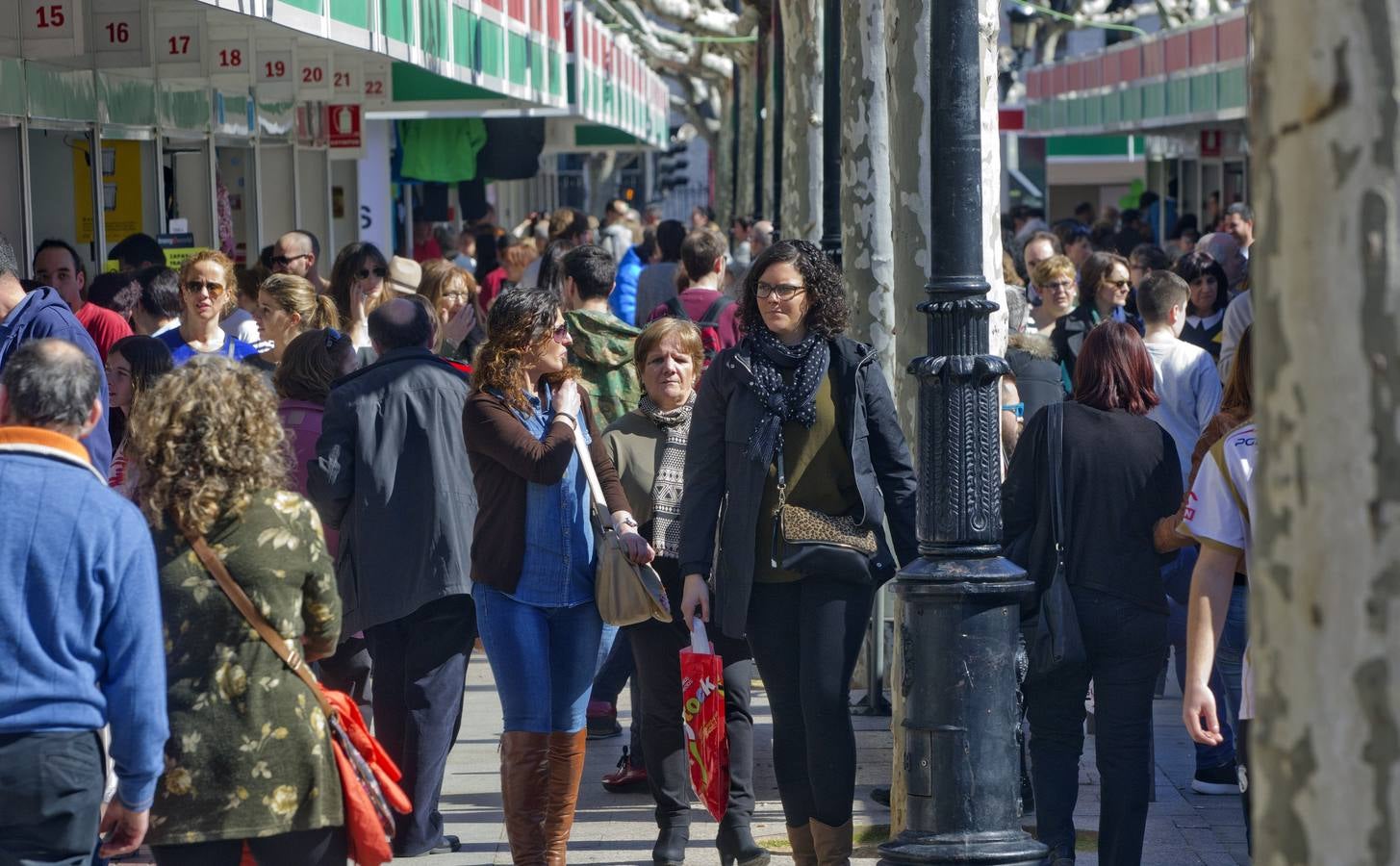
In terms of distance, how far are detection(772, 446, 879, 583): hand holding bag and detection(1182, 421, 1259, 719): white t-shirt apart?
0.95m

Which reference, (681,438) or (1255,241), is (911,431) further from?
(1255,241)

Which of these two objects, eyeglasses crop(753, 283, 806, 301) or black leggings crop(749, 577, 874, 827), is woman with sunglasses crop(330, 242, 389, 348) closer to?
eyeglasses crop(753, 283, 806, 301)

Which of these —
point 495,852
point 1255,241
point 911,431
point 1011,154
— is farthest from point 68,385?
point 1011,154

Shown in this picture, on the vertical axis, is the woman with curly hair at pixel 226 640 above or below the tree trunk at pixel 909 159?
below

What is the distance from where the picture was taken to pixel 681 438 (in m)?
6.17

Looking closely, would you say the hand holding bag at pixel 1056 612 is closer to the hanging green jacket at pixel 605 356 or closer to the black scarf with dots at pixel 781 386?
the black scarf with dots at pixel 781 386

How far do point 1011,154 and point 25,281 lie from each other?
30.6 m

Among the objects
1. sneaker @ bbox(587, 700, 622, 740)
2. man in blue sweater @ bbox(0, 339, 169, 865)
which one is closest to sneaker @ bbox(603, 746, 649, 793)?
sneaker @ bbox(587, 700, 622, 740)

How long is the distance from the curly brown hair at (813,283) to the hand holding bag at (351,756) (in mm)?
1719

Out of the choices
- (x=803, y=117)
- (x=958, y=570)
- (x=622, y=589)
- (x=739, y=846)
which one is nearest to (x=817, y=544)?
(x=958, y=570)

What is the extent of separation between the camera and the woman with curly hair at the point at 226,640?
404 cm

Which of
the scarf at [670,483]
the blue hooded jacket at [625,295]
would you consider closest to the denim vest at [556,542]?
the scarf at [670,483]

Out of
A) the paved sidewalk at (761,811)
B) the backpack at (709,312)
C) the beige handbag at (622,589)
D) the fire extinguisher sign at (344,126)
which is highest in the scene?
the fire extinguisher sign at (344,126)

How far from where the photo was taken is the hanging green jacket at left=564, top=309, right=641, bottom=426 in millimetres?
7520
